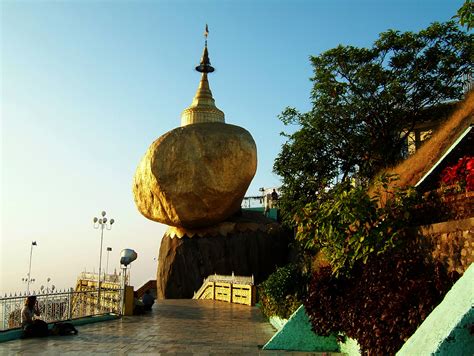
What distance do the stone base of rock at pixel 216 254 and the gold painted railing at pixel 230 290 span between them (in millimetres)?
2905

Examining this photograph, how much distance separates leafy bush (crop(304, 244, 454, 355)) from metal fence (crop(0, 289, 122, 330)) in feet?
22.5

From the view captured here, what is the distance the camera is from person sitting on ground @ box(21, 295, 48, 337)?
33.0 feet

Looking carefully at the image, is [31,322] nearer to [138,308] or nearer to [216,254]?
[138,308]

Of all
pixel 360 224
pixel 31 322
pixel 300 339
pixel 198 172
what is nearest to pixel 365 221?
pixel 360 224

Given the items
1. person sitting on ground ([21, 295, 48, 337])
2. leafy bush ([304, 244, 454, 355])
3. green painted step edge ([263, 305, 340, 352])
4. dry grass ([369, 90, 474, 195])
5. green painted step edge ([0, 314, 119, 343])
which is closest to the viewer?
leafy bush ([304, 244, 454, 355])

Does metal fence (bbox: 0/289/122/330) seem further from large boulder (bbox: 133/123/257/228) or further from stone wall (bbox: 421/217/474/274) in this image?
large boulder (bbox: 133/123/257/228)

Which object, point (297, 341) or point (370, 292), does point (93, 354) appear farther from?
point (370, 292)

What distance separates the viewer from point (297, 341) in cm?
837

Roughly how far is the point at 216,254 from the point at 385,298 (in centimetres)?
1982

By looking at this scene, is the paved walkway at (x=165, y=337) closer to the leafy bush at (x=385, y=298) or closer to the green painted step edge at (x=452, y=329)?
the leafy bush at (x=385, y=298)

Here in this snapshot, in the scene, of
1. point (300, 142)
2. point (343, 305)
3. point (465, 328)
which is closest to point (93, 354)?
point (343, 305)

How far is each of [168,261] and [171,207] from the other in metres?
3.31

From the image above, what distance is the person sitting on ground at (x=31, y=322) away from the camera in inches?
396

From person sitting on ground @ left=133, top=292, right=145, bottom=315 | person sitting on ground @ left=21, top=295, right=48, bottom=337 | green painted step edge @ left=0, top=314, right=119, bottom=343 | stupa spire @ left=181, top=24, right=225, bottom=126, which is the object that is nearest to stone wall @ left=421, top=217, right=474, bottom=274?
person sitting on ground @ left=21, top=295, right=48, bottom=337
